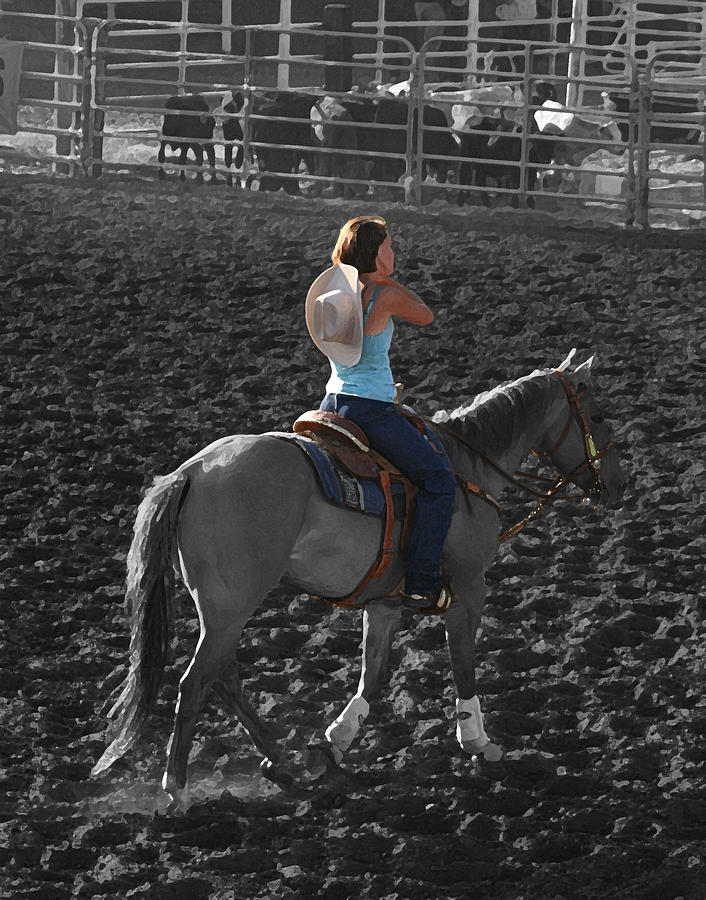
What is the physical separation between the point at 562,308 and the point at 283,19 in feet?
45.9

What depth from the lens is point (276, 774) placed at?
6539mm

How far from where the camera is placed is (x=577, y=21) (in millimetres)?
22766

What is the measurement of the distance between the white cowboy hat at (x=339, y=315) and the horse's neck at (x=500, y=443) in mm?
810

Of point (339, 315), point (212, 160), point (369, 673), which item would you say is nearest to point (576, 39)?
point (212, 160)

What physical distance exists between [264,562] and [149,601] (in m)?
0.49

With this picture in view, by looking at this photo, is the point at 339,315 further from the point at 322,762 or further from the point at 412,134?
the point at 412,134

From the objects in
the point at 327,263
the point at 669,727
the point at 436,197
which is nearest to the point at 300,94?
the point at 436,197

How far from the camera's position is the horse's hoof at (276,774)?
654 cm

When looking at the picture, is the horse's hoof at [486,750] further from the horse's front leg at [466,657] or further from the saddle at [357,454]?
the saddle at [357,454]

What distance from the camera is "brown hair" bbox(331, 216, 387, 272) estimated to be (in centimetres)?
622

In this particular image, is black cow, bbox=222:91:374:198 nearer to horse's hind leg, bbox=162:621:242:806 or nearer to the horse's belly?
the horse's belly

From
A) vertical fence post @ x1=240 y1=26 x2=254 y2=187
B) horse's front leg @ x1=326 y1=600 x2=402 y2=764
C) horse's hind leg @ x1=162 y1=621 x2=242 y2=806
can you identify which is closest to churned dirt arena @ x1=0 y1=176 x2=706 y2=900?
horse's front leg @ x1=326 y1=600 x2=402 y2=764

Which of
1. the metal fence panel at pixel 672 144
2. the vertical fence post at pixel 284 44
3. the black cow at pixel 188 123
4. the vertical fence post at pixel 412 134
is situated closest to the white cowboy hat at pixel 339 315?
the metal fence panel at pixel 672 144

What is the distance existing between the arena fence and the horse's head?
8.30 m
